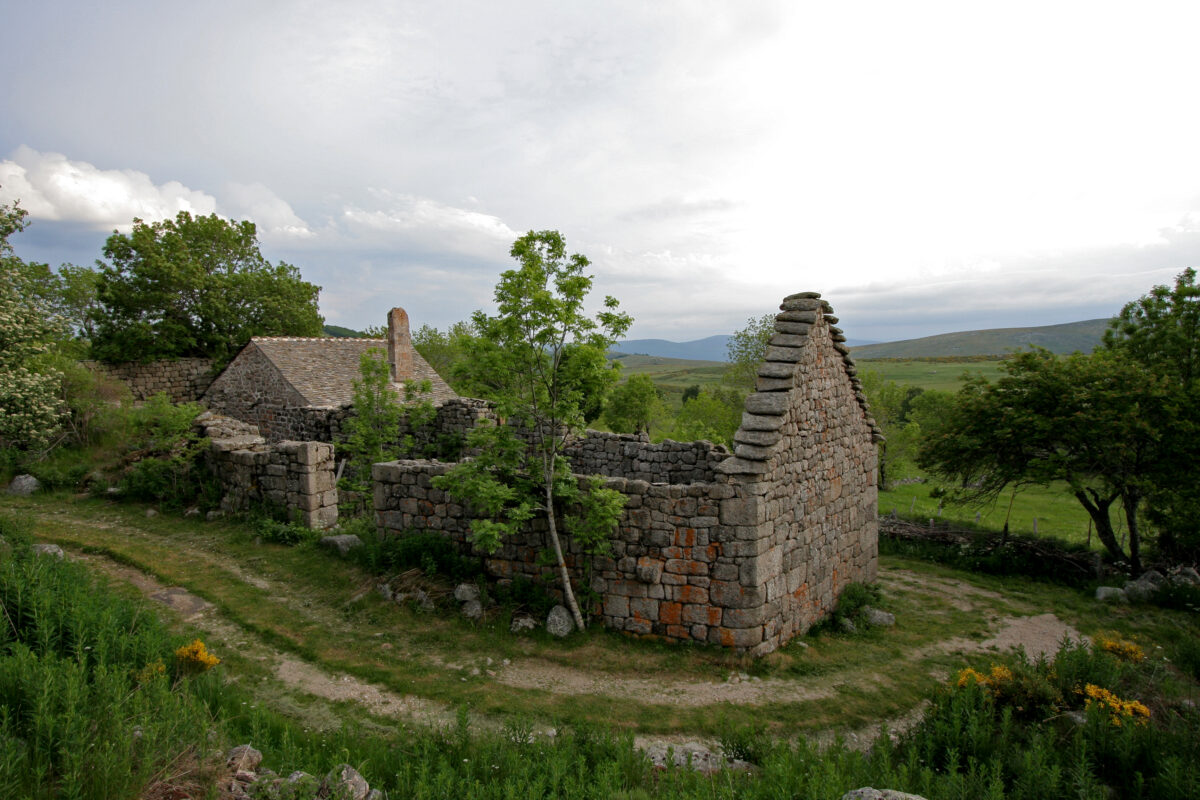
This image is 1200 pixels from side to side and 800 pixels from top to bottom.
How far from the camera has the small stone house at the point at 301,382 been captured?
787 inches

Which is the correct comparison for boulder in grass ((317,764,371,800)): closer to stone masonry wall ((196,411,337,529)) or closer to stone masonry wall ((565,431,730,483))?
stone masonry wall ((196,411,337,529))

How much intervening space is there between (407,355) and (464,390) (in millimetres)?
15390

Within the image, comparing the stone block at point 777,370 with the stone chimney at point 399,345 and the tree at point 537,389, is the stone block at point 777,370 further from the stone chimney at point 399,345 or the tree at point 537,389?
the stone chimney at point 399,345

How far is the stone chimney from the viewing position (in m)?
23.0

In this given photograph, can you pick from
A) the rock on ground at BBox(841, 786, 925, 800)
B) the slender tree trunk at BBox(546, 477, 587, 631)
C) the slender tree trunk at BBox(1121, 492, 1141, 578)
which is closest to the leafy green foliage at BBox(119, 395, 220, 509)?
the slender tree trunk at BBox(546, 477, 587, 631)

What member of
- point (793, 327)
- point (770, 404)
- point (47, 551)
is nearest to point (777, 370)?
point (770, 404)

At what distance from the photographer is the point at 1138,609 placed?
12.9 metres

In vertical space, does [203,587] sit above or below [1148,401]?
below

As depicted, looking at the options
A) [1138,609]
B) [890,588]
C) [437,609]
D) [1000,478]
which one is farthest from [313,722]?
[1000,478]

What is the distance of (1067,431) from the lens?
579 inches

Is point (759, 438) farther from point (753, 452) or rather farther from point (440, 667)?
point (440, 667)

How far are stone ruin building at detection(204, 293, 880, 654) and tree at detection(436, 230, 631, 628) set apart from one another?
55 centimetres

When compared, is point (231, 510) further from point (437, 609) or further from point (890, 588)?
point (890, 588)

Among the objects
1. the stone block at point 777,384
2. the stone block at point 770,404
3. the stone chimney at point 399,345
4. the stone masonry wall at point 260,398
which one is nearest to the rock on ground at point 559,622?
the stone block at point 770,404
